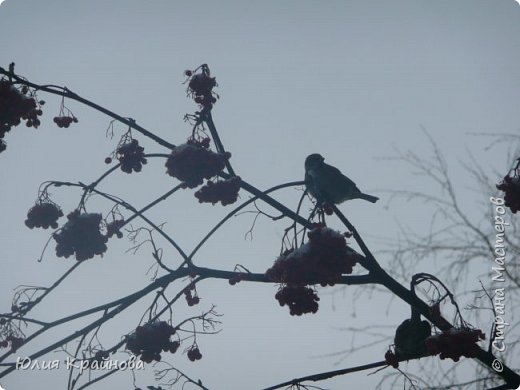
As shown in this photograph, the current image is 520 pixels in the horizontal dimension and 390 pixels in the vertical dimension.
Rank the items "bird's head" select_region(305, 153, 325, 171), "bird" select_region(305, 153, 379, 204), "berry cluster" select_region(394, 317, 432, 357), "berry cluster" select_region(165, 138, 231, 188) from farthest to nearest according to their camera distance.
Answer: "bird's head" select_region(305, 153, 325, 171) → "bird" select_region(305, 153, 379, 204) → "berry cluster" select_region(394, 317, 432, 357) → "berry cluster" select_region(165, 138, 231, 188)

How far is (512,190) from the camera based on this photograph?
2916 millimetres

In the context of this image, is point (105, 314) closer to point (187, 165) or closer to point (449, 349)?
point (187, 165)

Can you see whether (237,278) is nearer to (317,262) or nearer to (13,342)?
(317,262)

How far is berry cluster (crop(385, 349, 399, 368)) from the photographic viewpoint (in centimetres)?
306

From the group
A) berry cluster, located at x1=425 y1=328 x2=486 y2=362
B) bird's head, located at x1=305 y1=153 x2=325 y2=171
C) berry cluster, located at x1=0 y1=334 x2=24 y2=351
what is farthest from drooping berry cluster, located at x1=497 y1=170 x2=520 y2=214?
berry cluster, located at x1=0 y1=334 x2=24 y2=351

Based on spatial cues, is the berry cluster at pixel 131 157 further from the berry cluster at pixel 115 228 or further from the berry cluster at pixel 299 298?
the berry cluster at pixel 299 298

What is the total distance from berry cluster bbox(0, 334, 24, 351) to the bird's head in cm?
287

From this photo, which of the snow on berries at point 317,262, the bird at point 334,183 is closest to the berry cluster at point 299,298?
the snow on berries at point 317,262

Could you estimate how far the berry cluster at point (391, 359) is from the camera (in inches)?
120

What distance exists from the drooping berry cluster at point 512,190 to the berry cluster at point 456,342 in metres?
0.70

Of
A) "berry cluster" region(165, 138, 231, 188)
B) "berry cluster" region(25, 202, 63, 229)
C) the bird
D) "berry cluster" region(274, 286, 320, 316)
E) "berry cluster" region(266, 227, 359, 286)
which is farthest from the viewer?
the bird

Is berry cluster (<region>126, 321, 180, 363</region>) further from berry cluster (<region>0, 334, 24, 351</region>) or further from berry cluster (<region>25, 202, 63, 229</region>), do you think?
berry cluster (<region>25, 202, 63, 229</region>)

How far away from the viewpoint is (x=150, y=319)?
3.07 metres

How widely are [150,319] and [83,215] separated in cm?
69
